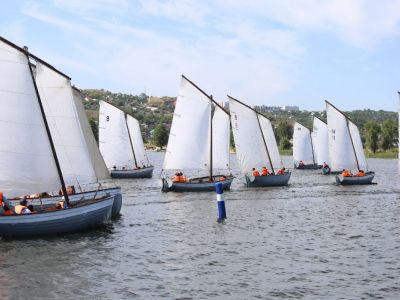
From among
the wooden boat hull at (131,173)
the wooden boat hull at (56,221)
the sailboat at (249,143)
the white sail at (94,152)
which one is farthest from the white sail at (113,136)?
the wooden boat hull at (56,221)

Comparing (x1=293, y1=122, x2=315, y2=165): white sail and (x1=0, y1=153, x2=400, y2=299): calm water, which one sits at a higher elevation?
(x1=293, y1=122, x2=315, y2=165): white sail

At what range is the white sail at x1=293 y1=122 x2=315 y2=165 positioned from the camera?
456 ft

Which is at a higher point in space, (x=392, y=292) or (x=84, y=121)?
(x=84, y=121)

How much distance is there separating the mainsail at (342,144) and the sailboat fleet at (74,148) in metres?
0.16

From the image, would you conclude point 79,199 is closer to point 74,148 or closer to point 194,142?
point 74,148

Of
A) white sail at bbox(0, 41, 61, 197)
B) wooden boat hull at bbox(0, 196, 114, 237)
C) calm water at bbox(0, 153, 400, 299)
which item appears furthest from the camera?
white sail at bbox(0, 41, 61, 197)

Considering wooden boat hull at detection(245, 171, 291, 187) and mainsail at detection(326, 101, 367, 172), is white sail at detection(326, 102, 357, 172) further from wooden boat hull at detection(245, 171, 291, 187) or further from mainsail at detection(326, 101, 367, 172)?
wooden boat hull at detection(245, 171, 291, 187)

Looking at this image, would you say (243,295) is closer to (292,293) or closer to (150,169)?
(292,293)

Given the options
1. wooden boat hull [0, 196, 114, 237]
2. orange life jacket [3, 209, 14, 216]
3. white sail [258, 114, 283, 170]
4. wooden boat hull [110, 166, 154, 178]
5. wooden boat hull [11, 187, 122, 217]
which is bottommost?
wooden boat hull [0, 196, 114, 237]

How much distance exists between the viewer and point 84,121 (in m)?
53.8

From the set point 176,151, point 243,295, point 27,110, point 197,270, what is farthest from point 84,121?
point 243,295

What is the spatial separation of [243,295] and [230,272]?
4.32m

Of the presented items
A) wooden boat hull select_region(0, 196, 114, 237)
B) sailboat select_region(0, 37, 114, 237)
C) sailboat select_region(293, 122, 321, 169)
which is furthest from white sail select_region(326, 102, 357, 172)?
sailboat select_region(0, 37, 114, 237)

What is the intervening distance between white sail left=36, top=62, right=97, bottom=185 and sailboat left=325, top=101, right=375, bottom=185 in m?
53.7
